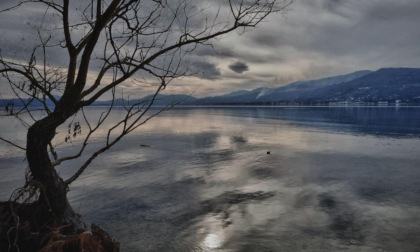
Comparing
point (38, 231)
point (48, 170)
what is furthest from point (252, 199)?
point (48, 170)

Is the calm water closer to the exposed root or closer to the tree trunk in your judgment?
the exposed root

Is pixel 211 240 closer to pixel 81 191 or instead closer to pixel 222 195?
pixel 222 195

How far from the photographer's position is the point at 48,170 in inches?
261

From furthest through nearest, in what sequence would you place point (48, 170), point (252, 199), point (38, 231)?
point (252, 199)
point (38, 231)
point (48, 170)

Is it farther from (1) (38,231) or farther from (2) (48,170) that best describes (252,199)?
(2) (48,170)

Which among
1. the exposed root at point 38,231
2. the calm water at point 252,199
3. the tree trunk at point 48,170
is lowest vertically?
the calm water at point 252,199

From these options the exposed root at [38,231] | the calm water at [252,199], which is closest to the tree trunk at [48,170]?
the exposed root at [38,231]

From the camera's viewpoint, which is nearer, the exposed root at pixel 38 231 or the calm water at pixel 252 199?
the exposed root at pixel 38 231

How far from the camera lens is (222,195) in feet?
72.7

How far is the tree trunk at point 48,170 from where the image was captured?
5.89m

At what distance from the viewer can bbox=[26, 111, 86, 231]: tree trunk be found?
589cm

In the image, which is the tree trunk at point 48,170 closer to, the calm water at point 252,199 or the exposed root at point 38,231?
the exposed root at point 38,231

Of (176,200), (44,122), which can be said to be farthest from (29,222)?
(176,200)

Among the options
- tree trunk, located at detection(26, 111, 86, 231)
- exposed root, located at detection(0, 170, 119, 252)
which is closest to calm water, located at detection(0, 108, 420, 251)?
exposed root, located at detection(0, 170, 119, 252)
